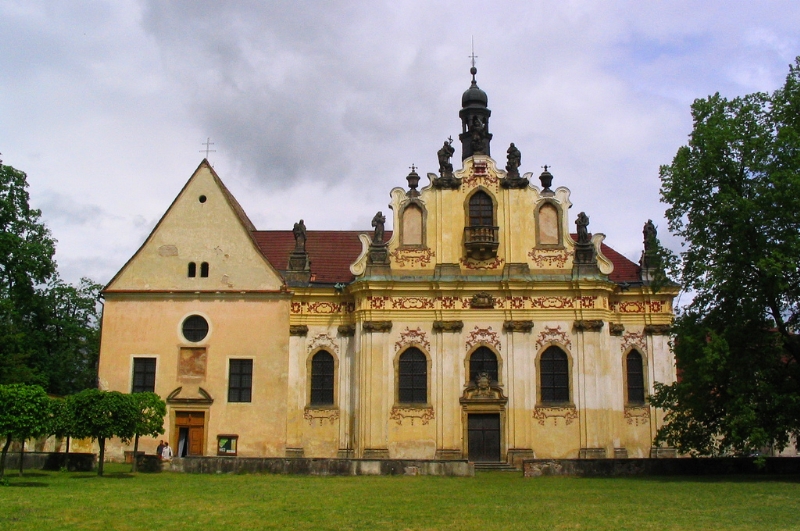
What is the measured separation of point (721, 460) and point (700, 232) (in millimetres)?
8221

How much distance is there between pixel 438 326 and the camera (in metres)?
37.8

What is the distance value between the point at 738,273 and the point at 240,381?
22231 mm

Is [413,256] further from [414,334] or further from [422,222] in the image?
[414,334]

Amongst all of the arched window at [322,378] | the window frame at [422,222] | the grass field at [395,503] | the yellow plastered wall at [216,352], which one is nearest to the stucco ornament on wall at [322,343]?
the arched window at [322,378]

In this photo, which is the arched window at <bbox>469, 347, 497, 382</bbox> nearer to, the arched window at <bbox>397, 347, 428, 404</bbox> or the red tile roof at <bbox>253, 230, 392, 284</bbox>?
the arched window at <bbox>397, 347, 428, 404</bbox>

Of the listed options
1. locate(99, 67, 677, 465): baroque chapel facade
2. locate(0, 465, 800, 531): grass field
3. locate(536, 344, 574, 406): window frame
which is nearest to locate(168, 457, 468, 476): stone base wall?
locate(0, 465, 800, 531): grass field

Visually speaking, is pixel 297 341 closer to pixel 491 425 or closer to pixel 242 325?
pixel 242 325

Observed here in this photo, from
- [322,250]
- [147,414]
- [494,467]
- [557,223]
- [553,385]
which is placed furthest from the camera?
[322,250]

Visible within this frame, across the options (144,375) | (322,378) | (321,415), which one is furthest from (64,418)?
(322,378)

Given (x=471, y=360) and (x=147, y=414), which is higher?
(x=471, y=360)

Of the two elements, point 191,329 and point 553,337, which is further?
point 191,329

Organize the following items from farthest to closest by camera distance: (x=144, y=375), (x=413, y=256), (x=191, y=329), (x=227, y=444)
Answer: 1. (x=191, y=329)
2. (x=144, y=375)
3. (x=413, y=256)
4. (x=227, y=444)

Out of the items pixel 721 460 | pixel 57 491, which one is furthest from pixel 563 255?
pixel 57 491

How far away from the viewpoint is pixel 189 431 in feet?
126
